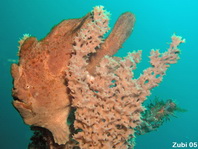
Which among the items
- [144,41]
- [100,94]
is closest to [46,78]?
[100,94]

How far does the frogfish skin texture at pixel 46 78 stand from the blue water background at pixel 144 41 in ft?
90.1

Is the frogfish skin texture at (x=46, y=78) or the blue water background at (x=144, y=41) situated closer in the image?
the frogfish skin texture at (x=46, y=78)

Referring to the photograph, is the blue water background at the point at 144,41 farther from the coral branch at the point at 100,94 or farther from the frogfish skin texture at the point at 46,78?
the coral branch at the point at 100,94

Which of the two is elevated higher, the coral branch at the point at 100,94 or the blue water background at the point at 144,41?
the blue water background at the point at 144,41

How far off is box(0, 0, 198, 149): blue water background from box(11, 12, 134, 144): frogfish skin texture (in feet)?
90.1

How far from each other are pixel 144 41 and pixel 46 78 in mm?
111879

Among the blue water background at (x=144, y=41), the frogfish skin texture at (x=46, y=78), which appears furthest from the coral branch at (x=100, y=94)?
the blue water background at (x=144, y=41)

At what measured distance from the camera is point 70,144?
296 centimetres

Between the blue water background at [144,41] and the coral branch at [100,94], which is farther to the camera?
the blue water background at [144,41]

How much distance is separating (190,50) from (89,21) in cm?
10935

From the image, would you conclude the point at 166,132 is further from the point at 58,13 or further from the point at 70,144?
the point at 58,13

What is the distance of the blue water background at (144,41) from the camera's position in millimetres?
43138

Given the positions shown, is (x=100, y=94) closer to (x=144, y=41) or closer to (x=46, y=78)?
(x=46, y=78)

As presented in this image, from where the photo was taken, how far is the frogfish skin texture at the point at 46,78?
235cm
